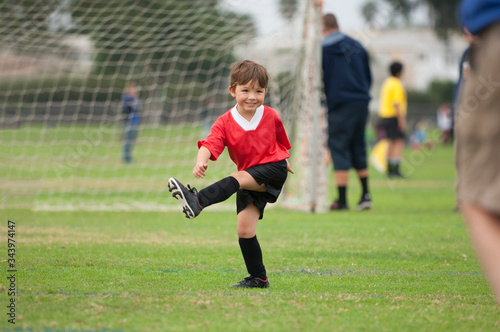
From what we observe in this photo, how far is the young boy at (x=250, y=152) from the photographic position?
383 cm

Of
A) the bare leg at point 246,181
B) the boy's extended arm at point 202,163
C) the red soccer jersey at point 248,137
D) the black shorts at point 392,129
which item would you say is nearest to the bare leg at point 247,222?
the bare leg at point 246,181

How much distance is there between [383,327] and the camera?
2.95 m

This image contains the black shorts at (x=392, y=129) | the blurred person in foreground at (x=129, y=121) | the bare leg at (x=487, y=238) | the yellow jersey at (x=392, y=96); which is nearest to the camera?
the bare leg at (x=487, y=238)

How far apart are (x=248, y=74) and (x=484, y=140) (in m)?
1.75

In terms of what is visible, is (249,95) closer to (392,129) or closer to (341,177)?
(341,177)

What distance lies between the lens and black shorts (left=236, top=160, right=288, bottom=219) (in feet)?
12.6

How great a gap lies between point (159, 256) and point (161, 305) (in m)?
1.62

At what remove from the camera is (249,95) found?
3.88m

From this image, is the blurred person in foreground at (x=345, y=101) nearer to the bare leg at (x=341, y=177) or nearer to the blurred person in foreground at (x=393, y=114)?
the bare leg at (x=341, y=177)

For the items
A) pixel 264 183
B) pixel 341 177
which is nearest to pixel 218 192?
pixel 264 183

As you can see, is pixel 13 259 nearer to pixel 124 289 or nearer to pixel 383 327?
pixel 124 289

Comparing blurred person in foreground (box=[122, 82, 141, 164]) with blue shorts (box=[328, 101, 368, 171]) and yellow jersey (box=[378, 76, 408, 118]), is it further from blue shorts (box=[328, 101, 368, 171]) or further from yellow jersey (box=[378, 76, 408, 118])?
blue shorts (box=[328, 101, 368, 171])

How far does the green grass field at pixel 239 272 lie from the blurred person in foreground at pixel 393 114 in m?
3.97

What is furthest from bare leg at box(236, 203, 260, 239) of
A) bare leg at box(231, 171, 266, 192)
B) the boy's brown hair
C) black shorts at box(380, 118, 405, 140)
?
black shorts at box(380, 118, 405, 140)
